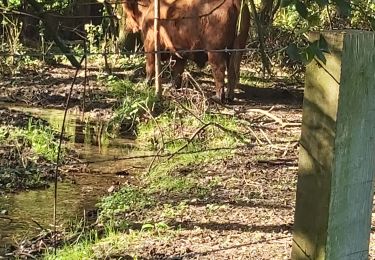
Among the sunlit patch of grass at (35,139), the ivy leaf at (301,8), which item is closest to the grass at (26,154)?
the sunlit patch of grass at (35,139)

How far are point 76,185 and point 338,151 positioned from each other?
448 cm

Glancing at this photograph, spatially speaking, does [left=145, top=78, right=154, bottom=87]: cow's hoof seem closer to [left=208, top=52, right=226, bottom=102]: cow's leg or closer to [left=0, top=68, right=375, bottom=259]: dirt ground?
[left=208, top=52, right=226, bottom=102]: cow's leg

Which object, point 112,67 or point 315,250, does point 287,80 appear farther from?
point 315,250

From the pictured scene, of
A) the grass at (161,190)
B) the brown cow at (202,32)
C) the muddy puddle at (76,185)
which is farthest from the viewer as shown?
the brown cow at (202,32)

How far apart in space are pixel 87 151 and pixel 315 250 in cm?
563

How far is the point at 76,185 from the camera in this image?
671 centimetres

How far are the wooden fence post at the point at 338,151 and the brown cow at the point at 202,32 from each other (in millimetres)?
7271

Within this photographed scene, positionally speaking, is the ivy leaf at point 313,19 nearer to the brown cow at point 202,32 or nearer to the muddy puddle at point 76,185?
the muddy puddle at point 76,185

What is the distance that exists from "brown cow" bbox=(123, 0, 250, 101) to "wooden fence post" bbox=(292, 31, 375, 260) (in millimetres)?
7271

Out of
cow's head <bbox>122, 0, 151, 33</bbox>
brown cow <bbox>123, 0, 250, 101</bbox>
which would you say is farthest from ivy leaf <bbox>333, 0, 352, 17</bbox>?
cow's head <bbox>122, 0, 151, 33</bbox>

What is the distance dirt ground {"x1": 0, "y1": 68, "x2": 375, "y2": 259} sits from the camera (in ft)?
13.3

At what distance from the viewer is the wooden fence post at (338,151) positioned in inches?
97.0

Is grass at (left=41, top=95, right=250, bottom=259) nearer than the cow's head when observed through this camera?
Yes

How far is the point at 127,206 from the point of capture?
5496 millimetres
